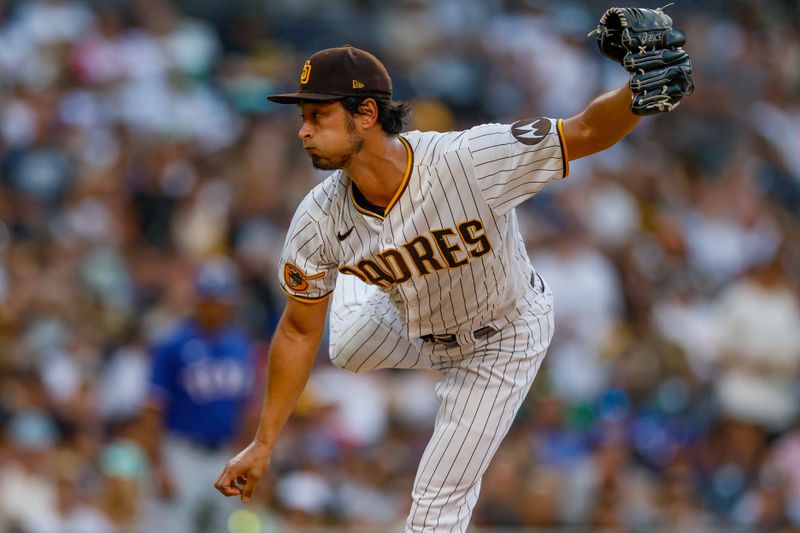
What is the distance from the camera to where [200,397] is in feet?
26.2

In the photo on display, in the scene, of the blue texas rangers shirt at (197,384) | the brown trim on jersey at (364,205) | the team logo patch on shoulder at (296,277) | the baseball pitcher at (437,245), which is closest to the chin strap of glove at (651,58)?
the baseball pitcher at (437,245)

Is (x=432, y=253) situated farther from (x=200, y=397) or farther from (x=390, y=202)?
(x=200, y=397)

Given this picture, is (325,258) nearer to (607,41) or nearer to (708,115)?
(607,41)

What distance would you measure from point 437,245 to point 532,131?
1.70 ft

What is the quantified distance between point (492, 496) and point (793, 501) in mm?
2128

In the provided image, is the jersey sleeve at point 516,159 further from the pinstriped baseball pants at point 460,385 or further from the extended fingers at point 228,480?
the extended fingers at point 228,480

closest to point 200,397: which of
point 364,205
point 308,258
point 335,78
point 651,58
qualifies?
point 308,258

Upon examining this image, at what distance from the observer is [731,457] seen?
934 centimetres

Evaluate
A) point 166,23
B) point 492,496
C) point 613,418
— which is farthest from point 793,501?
point 166,23

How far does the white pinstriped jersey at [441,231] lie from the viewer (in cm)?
457

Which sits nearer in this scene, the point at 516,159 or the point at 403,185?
the point at 516,159

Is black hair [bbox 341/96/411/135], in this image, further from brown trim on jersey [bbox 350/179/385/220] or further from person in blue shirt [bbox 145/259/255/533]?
person in blue shirt [bbox 145/259/255/533]

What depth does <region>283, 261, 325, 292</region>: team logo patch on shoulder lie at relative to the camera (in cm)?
490

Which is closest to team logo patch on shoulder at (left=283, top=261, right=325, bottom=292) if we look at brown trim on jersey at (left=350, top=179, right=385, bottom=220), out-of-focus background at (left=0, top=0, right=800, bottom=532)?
brown trim on jersey at (left=350, top=179, right=385, bottom=220)
